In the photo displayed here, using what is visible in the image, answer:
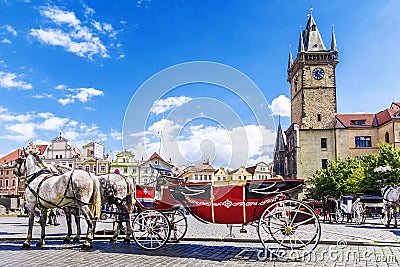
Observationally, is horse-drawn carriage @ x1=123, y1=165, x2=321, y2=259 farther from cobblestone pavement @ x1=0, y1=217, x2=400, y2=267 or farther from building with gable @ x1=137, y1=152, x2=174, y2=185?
building with gable @ x1=137, y1=152, x2=174, y2=185

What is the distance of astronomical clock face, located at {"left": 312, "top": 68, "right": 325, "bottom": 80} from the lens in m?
62.6

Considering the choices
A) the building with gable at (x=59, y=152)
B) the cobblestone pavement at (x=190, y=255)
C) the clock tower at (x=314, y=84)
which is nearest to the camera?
the cobblestone pavement at (x=190, y=255)

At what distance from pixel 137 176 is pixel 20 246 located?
5509 millimetres

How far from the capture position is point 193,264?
21.8ft

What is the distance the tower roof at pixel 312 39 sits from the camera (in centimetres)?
6519

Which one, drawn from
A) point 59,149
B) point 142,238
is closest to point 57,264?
point 142,238

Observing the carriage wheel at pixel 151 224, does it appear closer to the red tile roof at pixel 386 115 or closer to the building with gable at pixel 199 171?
the building with gable at pixel 199 171

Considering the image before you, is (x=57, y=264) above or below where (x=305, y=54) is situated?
below

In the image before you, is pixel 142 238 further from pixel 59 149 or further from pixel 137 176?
pixel 59 149

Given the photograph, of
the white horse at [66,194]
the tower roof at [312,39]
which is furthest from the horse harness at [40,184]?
the tower roof at [312,39]

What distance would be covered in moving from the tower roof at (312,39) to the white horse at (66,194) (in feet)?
202

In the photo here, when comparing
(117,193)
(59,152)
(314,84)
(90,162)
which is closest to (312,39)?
(314,84)

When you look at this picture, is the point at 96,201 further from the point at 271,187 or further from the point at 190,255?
the point at 271,187

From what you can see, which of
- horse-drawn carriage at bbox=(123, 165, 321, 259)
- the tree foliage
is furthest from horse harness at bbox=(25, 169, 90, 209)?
the tree foliage
